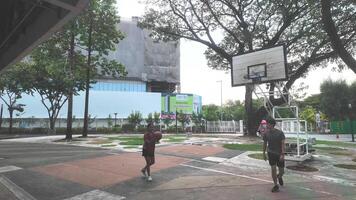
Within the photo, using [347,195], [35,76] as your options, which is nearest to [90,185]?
[347,195]

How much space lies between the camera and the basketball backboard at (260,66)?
58.3ft

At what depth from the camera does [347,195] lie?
9.40 meters

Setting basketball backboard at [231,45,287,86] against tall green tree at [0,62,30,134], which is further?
tall green tree at [0,62,30,134]

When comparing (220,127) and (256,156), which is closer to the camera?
(256,156)

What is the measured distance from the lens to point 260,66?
60.6 feet

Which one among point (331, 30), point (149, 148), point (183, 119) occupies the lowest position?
point (149, 148)

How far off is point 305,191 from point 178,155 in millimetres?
7983

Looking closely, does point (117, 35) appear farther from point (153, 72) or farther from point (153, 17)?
point (153, 72)

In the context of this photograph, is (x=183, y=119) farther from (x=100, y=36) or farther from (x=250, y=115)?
(x=100, y=36)

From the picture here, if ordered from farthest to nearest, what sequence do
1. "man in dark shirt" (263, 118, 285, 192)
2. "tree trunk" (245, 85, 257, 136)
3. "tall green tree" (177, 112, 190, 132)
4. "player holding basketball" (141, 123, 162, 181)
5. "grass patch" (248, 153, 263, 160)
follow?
"tall green tree" (177, 112, 190, 132) < "tree trunk" (245, 85, 257, 136) < "grass patch" (248, 153, 263, 160) < "player holding basketball" (141, 123, 162, 181) < "man in dark shirt" (263, 118, 285, 192)

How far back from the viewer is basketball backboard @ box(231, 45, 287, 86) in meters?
17.8

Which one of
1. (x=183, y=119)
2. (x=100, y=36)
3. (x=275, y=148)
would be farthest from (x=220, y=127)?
(x=275, y=148)

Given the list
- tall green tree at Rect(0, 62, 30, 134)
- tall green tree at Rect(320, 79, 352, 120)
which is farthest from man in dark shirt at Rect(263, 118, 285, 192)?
tall green tree at Rect(320, 79, 352, 120)

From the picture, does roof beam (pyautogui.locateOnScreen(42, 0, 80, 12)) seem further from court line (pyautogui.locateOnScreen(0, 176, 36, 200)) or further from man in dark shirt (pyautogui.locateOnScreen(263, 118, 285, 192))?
man in dark shirt (pyautogui.locateOnScreen(263, 118, 285, 192))
